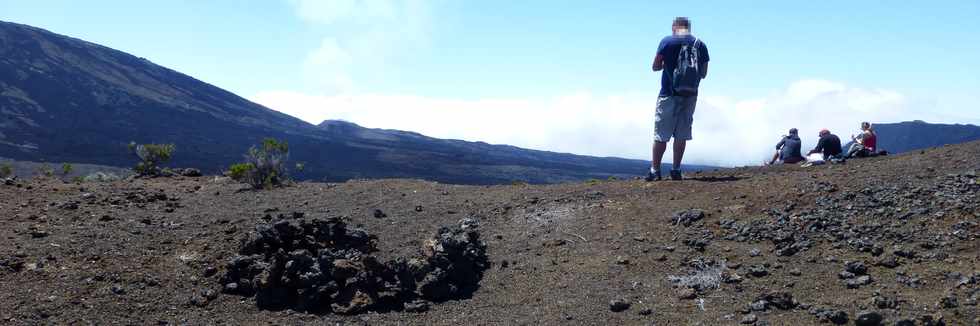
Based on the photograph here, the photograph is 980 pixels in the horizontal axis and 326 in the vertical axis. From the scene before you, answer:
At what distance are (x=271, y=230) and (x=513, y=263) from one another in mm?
1923

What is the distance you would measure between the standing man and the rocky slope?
645 mm

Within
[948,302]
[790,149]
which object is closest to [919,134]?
[790,149]

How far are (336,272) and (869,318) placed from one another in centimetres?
349

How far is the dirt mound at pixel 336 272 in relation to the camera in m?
5.80

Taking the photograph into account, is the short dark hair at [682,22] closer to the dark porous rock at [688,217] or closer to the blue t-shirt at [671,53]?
the blue t-shirt at [671,53]

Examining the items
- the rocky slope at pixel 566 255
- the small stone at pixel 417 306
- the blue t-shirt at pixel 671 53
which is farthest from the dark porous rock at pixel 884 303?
the blue t-shirt at pixel 671 53

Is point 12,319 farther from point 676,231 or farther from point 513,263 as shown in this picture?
point 676,231

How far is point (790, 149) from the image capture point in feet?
38.4

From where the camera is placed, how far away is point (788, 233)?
6285 millimetres

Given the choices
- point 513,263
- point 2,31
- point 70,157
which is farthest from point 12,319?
point 2,31

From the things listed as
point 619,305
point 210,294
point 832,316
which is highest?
point 832,316

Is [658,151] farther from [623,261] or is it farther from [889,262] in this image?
[889,262]

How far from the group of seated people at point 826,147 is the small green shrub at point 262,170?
6.65m

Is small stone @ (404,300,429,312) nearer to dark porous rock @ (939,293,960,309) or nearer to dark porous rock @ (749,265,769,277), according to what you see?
dark porous rock @ (749,265,769,277)
